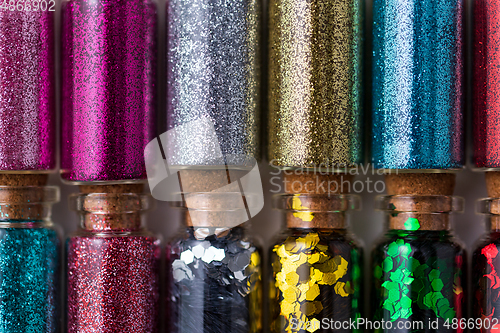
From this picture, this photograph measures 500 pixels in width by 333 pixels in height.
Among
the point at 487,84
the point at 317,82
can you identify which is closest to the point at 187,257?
the point at 317,82

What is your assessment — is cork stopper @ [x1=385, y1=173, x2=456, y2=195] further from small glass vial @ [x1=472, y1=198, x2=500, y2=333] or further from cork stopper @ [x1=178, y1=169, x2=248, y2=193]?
cork stopper @ [x1=178, y1=169, x2=248, y2=193]

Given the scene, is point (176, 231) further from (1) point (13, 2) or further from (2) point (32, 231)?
(1) point (13, 2)

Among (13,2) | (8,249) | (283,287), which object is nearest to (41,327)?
(8,249)

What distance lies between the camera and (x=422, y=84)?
2.29ft

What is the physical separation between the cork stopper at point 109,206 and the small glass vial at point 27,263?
2.7 inches

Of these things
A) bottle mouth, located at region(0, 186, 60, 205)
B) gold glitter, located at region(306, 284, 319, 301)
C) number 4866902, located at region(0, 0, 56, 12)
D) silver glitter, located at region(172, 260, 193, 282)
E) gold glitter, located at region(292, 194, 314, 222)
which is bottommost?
gold glitter, located at region(306, 284, 319, 301)

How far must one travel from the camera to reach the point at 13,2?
0.72 metres

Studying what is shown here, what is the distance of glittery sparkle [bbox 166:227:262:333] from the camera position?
738mm

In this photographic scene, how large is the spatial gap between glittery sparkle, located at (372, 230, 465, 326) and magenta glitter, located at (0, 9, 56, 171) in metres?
0.66

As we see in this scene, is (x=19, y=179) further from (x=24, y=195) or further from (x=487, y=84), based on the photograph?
(x=487, y=84)

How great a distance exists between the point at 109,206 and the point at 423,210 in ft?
1.89

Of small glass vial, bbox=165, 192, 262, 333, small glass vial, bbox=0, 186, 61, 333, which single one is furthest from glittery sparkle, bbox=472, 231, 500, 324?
small glass vial, bbox=0, 186, 61, 333

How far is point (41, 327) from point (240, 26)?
655mm

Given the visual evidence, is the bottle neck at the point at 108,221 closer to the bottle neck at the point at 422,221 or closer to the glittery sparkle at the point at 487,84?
the bottle neck at the point at 422,221
